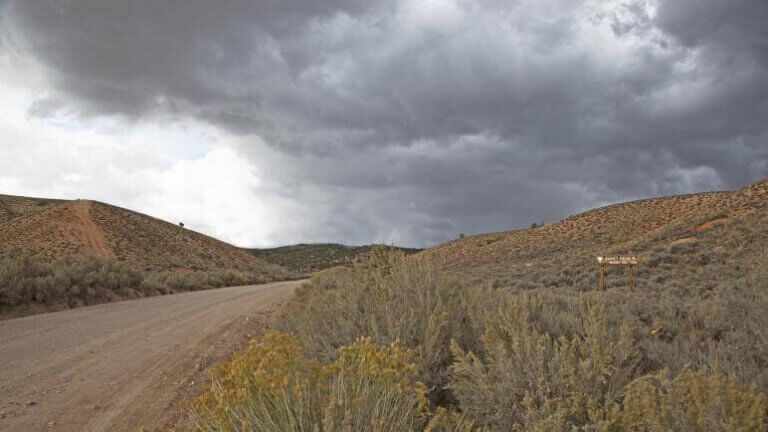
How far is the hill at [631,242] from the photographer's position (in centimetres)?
2481

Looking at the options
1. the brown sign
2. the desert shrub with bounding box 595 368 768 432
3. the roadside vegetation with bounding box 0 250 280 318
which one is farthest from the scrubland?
the roadside vegetation with bounding box 0 250 280 318

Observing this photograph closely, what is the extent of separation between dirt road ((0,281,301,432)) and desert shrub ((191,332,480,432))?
334cm

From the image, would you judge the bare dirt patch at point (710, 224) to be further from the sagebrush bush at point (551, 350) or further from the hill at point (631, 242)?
the sagebrush bush at point (551, 350)

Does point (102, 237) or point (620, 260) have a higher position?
point (102, 237)

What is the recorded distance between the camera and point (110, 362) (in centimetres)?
877

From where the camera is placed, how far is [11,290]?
14094 mm

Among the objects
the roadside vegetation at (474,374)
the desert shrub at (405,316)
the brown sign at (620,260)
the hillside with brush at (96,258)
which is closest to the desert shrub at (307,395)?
Result: the roadside vegetation at (474,374)

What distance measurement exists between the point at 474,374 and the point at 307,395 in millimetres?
1658

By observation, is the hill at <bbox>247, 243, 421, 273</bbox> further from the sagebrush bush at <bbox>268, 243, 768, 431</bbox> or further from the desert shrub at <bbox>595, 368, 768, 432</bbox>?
the desert shrub at <bbox>595, 368, 768, 432</bbox>

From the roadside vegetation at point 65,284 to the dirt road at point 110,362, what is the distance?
1259mm

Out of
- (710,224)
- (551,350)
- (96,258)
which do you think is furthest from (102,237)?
(551,350)

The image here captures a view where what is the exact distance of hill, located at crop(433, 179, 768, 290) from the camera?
24812mm

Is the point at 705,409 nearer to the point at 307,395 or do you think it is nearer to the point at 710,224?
the point at 307,395

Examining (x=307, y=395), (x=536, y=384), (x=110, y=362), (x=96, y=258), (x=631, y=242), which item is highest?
(x=631, y=242)
